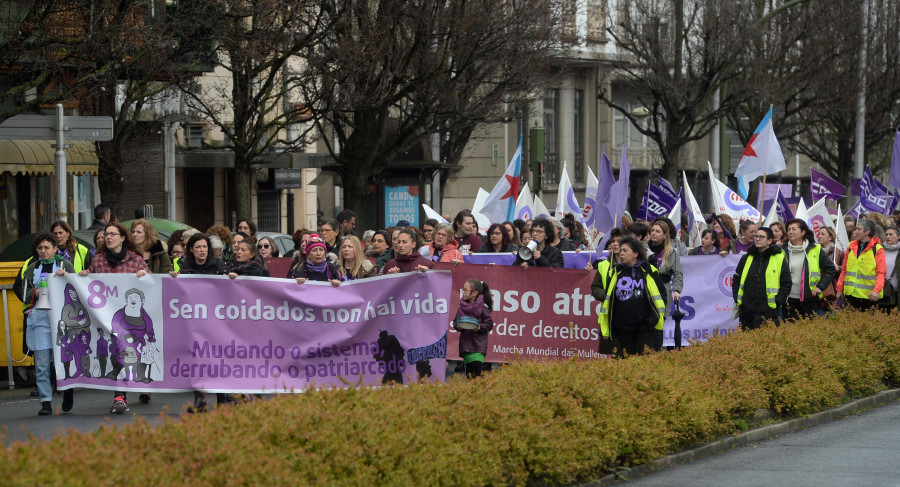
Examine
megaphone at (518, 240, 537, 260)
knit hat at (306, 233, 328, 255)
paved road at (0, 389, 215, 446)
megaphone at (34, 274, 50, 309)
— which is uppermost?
knit hat at (306, 233, 328, 255)

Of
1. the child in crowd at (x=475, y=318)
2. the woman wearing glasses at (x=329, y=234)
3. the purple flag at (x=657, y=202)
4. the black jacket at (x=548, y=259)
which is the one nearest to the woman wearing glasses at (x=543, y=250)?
the black jacket at (x=548, y=259)

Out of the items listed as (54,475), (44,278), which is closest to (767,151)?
(44,278)

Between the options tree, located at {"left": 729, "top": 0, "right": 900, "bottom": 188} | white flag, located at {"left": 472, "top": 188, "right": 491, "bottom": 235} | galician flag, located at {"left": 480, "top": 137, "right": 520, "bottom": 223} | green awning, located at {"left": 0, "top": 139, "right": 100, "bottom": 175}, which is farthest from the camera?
tree, located at {"left": 729, "top": 0, "right": 900, "bottom": 188}

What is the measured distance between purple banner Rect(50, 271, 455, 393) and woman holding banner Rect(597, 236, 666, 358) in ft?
4.79

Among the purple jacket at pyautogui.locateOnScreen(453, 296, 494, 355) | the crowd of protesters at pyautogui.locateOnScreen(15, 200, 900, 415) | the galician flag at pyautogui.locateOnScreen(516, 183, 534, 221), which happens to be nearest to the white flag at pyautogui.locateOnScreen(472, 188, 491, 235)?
the galician flag at pyautogui.locateOnScreen(516, 183, 534, 221)

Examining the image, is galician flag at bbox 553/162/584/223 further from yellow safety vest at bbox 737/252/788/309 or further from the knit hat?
the knit hat

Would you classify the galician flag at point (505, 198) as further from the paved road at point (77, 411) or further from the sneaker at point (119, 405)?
the sneaker at point (119, 405)

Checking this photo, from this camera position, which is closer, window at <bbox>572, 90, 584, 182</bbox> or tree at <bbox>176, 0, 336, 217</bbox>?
tree at <bbox>176, 0, 336, 217</bbox>

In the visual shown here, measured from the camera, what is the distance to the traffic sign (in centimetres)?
1548

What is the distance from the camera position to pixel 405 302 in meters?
10.8

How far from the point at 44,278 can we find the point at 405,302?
3133mm

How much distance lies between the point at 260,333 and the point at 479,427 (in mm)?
3508

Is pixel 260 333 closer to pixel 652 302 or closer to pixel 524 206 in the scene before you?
pixel 652 302

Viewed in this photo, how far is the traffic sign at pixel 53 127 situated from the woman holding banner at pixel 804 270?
751cm
